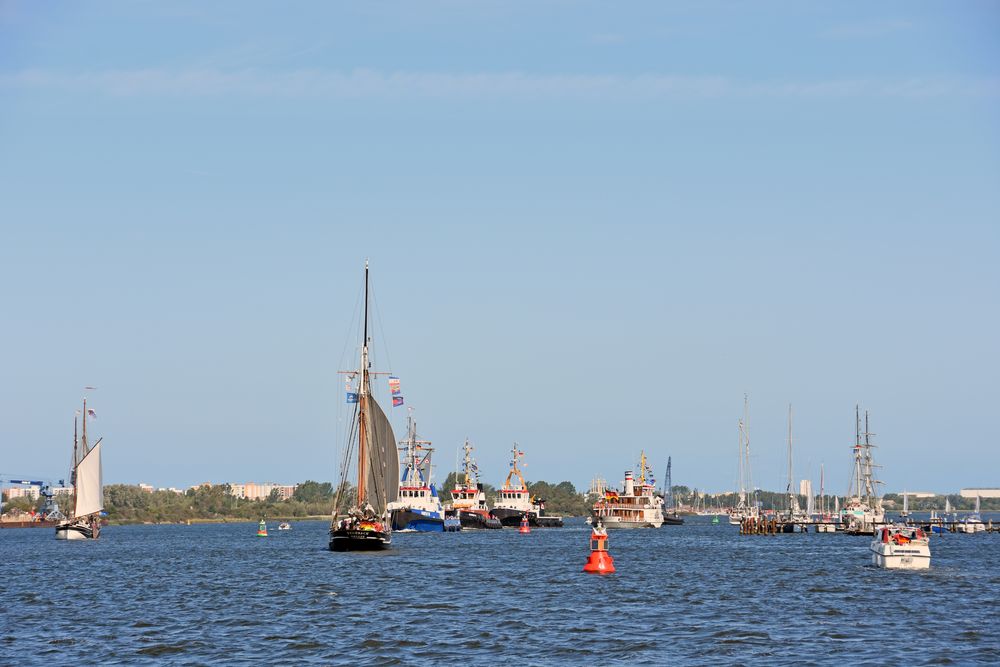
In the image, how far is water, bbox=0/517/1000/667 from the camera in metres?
41.0

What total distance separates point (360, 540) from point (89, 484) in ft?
265

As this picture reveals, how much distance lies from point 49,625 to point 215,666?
A: 14574mm

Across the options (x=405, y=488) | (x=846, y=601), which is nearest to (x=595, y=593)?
(x=846, y=601)

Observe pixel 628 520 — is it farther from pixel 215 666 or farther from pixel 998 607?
pixel 215 666

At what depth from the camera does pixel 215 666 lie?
38.2m

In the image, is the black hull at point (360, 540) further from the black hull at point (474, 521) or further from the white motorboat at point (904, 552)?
the black hull at point (474, 521)

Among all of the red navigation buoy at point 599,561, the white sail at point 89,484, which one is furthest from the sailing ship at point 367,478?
the white sail at point 89,484

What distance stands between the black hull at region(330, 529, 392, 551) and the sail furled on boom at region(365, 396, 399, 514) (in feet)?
10.8

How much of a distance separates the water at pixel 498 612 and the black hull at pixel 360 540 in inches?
68.9

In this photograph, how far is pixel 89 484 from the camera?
164 m

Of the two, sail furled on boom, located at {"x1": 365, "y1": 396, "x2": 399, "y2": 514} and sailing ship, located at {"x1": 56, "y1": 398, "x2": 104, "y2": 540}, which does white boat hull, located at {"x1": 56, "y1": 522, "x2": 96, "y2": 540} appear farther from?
sail furled on boom, located at {"x1": 365, "y1": 396, "x2": 399, "y2": 514}

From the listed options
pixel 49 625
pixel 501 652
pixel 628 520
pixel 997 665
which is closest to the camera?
pixel 997 665

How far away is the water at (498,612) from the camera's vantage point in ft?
135

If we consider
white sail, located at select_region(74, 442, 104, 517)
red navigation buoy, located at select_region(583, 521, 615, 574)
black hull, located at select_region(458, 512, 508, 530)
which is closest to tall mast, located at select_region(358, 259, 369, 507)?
red navigation buoy, located at select_region(583, 521, 615, 574)
